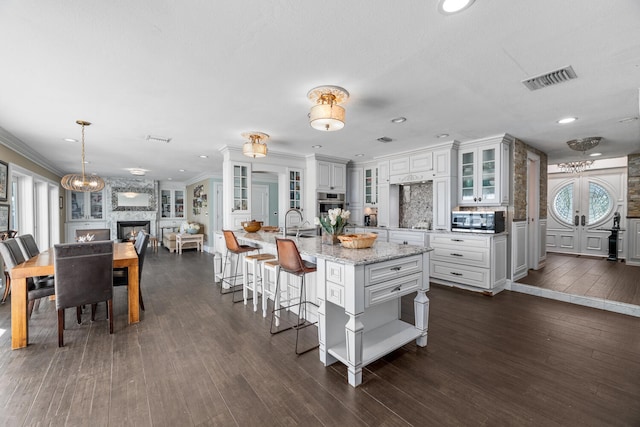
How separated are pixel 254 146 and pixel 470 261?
3685 millimetres

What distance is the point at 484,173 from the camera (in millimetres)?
4441

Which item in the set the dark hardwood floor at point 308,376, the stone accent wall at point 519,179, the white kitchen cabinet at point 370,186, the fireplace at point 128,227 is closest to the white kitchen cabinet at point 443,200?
the stone accent wall at point 519,179

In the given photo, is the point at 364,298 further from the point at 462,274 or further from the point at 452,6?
the point at 462,274

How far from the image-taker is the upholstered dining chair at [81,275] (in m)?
2.60

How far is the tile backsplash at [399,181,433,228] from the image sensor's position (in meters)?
5.48

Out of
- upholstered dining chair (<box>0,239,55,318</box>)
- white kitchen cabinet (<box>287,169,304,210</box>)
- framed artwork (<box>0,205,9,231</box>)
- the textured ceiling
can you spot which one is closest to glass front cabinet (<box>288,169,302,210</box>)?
white kitchen cabinet (<box>287,169,304,210</box>)

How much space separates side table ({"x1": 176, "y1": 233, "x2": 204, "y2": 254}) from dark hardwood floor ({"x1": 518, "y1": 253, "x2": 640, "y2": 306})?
27.1 feet

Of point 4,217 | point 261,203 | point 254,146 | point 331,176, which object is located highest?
point 254,146

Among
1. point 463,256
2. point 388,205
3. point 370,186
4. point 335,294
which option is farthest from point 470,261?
point 335,294

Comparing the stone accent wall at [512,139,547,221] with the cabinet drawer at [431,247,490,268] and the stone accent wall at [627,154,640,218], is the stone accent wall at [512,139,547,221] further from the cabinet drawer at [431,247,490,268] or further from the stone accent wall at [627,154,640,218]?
the stone accent wall at [627,154,640,218]

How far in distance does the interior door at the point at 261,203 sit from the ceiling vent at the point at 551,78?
737cm

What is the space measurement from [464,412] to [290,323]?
6.10ft

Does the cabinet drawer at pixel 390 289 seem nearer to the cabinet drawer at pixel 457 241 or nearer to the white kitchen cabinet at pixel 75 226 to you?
the cabinet drawer at pixel 457 241

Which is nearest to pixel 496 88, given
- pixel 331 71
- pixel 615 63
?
pixel 615 63
